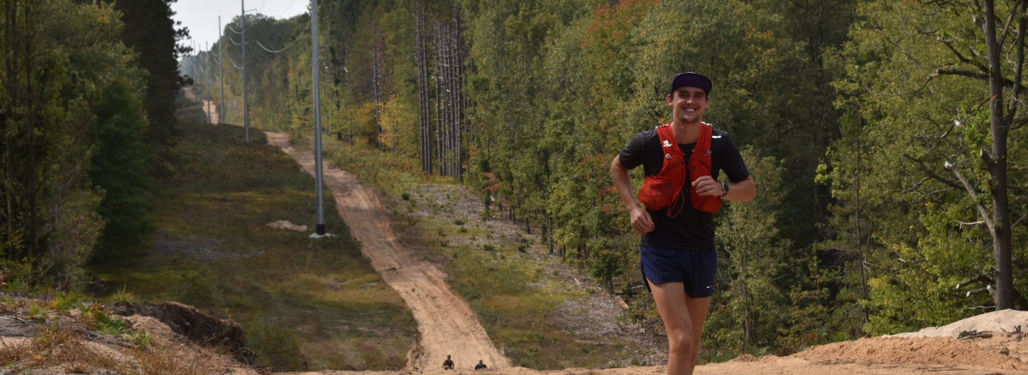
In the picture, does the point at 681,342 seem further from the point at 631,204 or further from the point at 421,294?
the point at 421,294

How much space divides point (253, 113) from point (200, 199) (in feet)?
374

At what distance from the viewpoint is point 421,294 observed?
31859 millimetres

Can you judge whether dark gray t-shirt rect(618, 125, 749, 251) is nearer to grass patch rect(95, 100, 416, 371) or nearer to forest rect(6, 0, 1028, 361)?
grass patch rect(95, 100, 416, 371)

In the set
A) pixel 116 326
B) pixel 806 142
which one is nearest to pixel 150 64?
pixel 806 142

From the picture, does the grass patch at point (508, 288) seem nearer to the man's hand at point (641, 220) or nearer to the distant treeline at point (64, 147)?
the distant treeline at point (64, 147)

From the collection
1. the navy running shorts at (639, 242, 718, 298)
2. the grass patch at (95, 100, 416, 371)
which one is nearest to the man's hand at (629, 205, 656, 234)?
the navy running shorts at (639, 242, 718, 298)

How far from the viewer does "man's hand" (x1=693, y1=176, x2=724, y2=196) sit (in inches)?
199

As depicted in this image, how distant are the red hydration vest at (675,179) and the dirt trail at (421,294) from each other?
7.00 m

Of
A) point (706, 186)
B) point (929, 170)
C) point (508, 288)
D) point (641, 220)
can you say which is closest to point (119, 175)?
point (508, 288)

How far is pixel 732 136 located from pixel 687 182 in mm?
25337

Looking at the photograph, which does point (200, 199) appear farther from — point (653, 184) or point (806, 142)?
point (653, 184)

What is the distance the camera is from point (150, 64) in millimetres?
48031

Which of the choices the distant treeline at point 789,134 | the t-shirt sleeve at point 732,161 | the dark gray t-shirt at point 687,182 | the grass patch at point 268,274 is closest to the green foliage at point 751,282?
the distant treeline at point 789,134

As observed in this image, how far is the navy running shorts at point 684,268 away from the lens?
521 cm
